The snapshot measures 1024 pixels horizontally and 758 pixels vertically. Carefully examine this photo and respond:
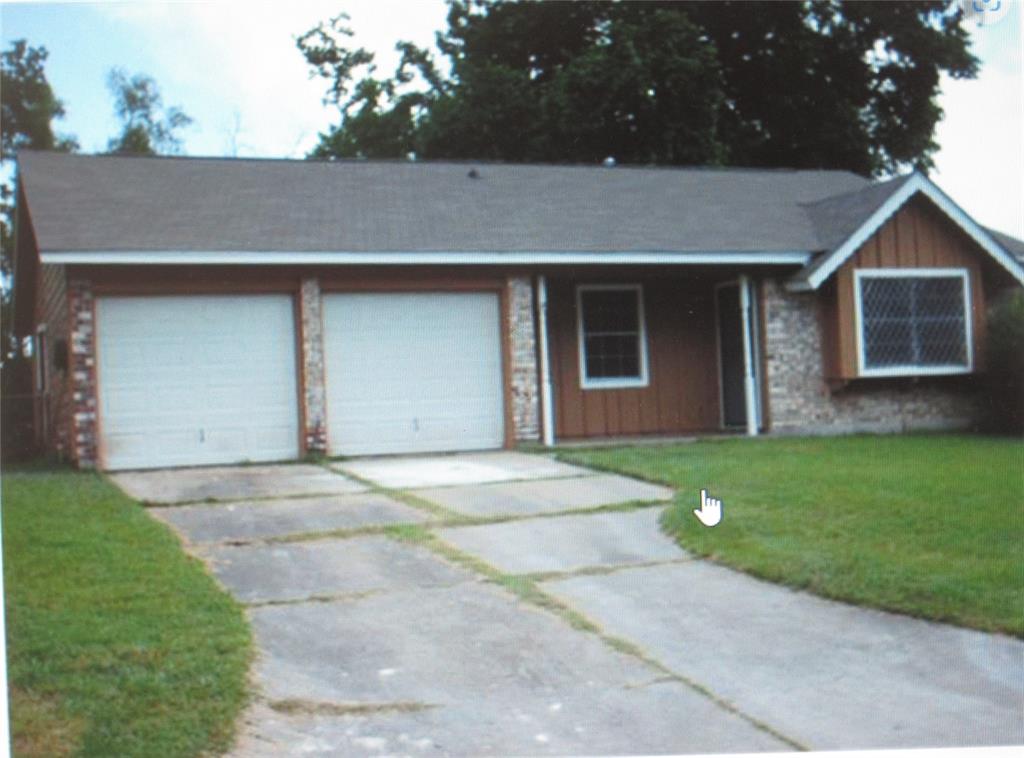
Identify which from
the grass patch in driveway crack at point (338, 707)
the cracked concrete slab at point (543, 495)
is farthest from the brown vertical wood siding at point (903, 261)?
the grass patch in driveway crack at point (338, 707)

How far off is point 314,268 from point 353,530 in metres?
5.03

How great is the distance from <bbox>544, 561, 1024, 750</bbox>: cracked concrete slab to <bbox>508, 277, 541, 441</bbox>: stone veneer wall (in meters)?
6.34

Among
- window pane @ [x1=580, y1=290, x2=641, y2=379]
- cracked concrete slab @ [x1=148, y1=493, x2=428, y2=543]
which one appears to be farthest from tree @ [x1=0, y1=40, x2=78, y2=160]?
window pane @ [x1=580, y1=290, x2=641, y2=379]

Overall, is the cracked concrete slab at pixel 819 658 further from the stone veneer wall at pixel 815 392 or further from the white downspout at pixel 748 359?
the stone veneer wall at pixel 815 392

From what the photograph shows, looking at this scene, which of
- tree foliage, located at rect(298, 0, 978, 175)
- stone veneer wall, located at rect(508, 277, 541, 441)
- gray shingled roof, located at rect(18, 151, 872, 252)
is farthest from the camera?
tree foliage, located at rect(298, 0, 978, 175)

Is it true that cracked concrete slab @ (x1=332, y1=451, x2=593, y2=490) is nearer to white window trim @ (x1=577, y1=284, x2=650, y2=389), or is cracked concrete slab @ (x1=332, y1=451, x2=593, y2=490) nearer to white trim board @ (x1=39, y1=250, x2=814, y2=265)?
white trim board @ (x1=39, y1=250, x2=814, y2=265)

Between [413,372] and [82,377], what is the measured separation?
127 inches

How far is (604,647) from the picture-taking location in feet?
15.1

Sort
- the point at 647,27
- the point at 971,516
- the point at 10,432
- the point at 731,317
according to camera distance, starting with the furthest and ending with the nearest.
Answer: the point at 647,27 < the point at 731,317 < the point at 10,432 < the point at 971,516

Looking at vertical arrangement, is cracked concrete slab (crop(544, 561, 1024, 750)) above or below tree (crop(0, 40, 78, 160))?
below

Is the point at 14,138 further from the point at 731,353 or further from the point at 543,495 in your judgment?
the point at 543,495

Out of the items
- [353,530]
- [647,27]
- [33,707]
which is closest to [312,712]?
[33,707]

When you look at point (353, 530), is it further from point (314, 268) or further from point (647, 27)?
point (647, 27)

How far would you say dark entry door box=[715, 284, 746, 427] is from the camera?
13.6 meters
